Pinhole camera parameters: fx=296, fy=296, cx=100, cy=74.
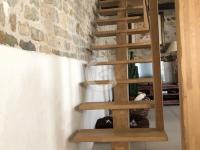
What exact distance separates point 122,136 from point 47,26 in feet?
3.94

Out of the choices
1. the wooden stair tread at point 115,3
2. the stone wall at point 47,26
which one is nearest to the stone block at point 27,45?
the stone wall at point 47,26

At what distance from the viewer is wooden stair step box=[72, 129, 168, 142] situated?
2.64 m

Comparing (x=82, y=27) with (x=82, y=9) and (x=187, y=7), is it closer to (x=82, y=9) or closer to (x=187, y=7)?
(x=82, y=9)

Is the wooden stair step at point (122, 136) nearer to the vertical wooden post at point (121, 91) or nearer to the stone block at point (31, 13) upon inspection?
the vertical wooden post at point (121, 91)

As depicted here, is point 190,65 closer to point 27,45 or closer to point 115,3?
point 27,45

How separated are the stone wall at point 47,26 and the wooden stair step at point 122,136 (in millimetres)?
839

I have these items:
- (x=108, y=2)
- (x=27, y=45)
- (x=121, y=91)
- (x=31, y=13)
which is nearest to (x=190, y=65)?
(x=27, y=45)

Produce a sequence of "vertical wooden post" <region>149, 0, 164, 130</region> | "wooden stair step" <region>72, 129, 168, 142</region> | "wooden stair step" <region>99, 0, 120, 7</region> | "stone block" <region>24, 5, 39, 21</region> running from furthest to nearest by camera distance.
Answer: "wooden stair step" <region>99, 0, 120, 7</region>, "vertical wooden post" <region>149, 0, 164, 130</region>, "wooden stair step" <region>72, 129, 168, 142</region>, "stone block" <region>24, 5, 39, 21</region>

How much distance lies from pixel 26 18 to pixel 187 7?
3.64 feet

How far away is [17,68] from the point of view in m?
1.81

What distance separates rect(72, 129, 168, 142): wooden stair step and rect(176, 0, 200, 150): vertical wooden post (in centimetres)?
109

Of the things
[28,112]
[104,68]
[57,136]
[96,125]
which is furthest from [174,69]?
[28,112]

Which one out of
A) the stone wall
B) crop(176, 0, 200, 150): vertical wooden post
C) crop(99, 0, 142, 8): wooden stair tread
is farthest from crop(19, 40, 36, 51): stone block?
crop(99, 0, 142, 8): wooden stair tread

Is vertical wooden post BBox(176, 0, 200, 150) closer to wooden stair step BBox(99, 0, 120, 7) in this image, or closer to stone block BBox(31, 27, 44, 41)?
stone block BBox(31, 27, 44, 41)
